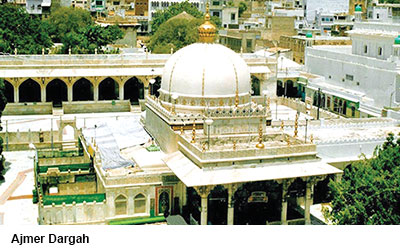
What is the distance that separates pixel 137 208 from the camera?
83.3 ft

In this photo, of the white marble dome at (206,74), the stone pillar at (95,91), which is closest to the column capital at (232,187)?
the white marble dome at (206,74)

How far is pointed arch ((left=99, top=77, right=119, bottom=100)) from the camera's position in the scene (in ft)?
175

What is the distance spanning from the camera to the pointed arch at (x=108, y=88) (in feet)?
175

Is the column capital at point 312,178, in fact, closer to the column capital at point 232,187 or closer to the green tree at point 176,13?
the column capital at point 232,187

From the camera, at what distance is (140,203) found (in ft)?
83.5

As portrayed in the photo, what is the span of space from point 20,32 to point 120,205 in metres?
42.1

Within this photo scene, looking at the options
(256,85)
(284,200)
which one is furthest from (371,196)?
(256,85)

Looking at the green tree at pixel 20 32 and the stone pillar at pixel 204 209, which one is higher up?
the green tree at pixel 20 32

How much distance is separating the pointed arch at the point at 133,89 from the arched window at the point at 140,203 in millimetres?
27663

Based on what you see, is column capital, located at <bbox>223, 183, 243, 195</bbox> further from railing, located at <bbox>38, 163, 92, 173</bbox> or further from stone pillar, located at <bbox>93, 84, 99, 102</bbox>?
stone pillar, located at <bbox>93, 84, 99, 102</bbox>

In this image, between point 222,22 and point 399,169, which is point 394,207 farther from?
point 222,22

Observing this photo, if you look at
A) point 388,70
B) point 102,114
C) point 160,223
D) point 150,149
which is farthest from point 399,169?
point 102,114

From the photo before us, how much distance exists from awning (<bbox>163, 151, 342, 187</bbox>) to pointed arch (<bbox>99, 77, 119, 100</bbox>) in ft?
96.4
